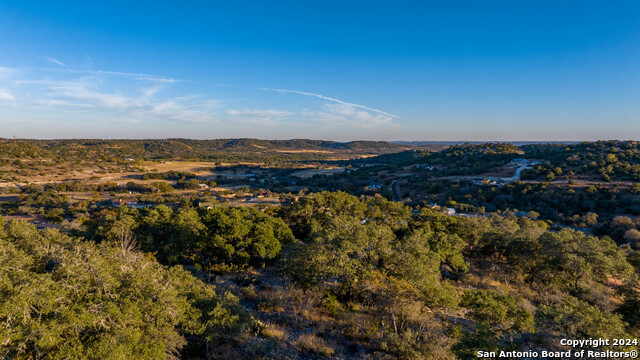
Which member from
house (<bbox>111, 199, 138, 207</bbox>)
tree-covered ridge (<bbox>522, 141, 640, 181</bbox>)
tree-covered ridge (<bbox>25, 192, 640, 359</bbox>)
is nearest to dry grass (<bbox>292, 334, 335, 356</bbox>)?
tree-covered ridge (<bbox>25, 192, 640, 359</bbox>)

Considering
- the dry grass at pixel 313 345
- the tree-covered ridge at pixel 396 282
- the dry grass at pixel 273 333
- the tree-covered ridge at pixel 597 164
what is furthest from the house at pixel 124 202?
the tree-covered ridge at pixel 597 164

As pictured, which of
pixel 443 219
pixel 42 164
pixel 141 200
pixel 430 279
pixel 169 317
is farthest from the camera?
pixel 42 164

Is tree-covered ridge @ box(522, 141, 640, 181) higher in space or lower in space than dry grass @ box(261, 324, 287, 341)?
higher

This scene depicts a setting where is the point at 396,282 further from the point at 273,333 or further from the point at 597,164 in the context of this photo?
the point at 597,164

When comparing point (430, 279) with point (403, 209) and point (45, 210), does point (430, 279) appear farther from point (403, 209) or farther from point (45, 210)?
point (45, 210)

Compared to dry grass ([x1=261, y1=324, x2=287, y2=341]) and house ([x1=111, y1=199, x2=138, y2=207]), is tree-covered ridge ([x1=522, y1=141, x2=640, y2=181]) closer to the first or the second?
dry grass ([x1=261, y1=324, x2=287, y2=341])

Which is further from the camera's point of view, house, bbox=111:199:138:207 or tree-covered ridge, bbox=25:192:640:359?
house, bbox=111:199:138:207

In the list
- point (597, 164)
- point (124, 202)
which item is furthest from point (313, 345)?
point (597, 164)

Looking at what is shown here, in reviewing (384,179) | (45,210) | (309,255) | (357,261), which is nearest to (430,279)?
(357,261)

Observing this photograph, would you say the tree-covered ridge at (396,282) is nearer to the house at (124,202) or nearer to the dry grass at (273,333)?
the dry grass at (273,333)
